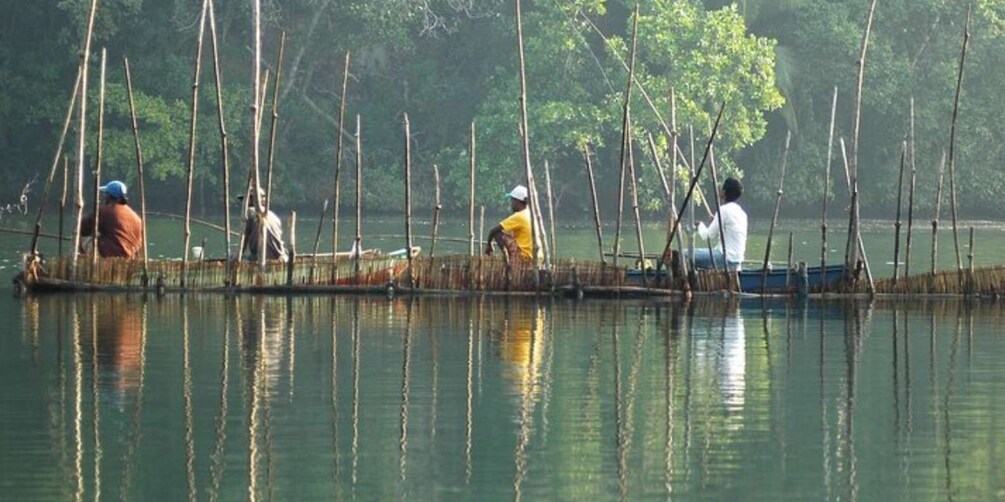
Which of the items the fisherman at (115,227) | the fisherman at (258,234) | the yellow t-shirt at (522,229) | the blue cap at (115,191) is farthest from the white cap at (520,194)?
the blue cap at (115,191)

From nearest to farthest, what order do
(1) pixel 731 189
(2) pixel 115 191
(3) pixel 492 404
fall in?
(3) pixel 492 404 → (1) pixel 731 189 → (2) pixel 115 191

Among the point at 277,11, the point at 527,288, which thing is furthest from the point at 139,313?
the point at 277,11

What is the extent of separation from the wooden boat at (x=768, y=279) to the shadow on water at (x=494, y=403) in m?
1.62

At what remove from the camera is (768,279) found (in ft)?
72.7

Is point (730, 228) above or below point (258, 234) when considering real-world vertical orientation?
above

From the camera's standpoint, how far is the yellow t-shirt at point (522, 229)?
22.5 metres

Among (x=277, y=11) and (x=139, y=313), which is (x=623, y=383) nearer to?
(x=139, y=313)

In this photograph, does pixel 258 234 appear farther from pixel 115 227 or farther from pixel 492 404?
pixel 492 404

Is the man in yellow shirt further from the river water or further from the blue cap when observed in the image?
the blue cap

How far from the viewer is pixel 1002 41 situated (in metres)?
53.0

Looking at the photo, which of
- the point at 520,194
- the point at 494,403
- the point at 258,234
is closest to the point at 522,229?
the point at 520,194

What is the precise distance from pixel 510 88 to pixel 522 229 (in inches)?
1074

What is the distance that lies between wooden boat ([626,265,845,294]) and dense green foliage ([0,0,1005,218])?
23.3 m

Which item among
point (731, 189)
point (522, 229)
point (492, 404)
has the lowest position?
point (492, 404)
